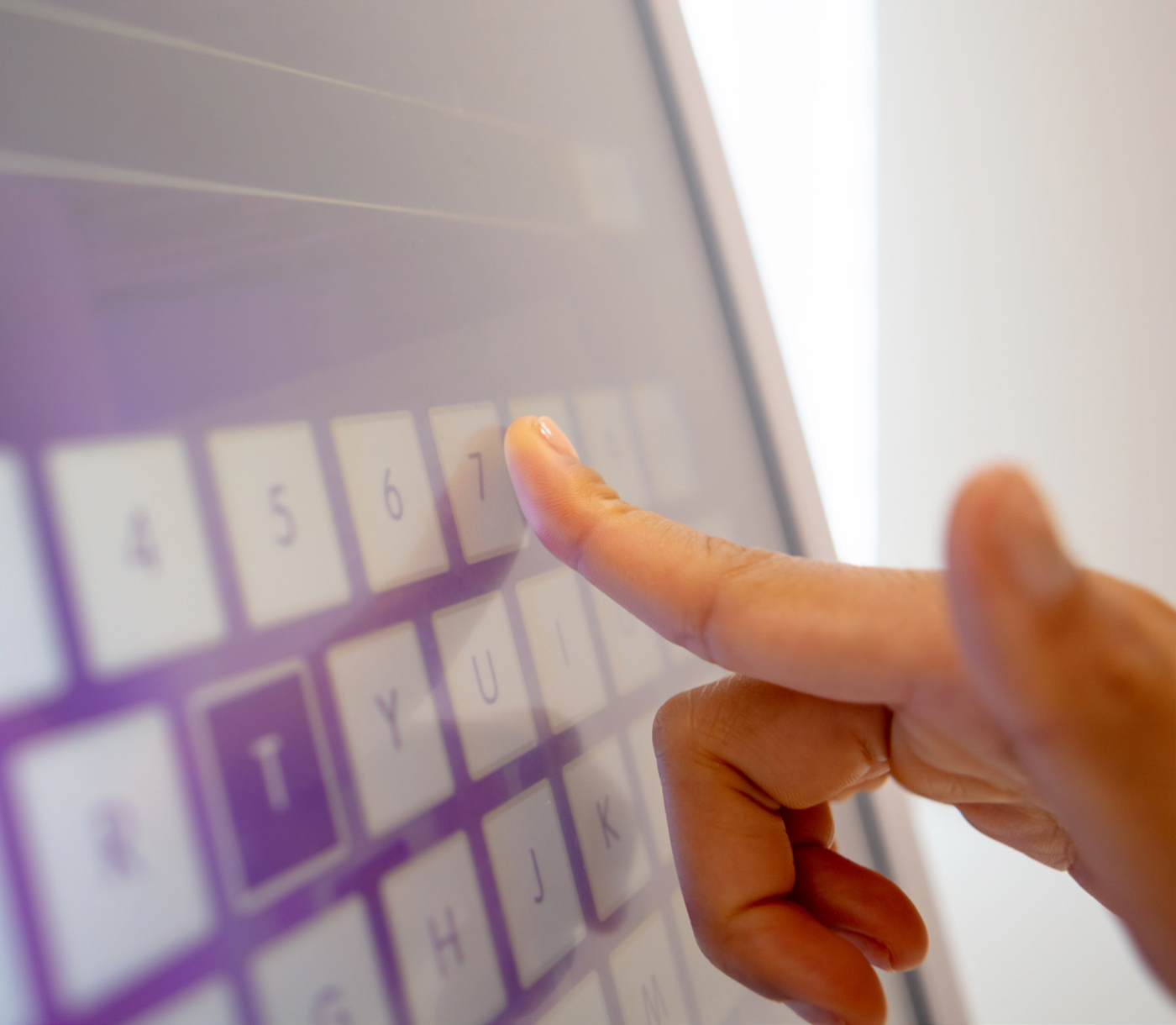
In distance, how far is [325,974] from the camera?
24cm

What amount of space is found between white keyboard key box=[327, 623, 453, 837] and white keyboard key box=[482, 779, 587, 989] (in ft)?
0.13

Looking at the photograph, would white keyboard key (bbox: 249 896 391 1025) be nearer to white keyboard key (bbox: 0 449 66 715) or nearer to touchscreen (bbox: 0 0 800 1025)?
touchscreen (bbox: 0 0 800 1025)

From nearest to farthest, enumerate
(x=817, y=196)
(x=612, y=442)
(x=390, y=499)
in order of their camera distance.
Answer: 1. (x=390, y=499)
2. (x=612, y=442)
3. (x=817, y=196)

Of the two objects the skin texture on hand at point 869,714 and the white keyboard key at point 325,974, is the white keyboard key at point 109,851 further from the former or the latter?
the skin texture on hand at point 869,714

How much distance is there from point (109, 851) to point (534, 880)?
173 millimetres

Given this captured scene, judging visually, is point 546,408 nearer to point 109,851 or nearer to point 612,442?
point 612,442

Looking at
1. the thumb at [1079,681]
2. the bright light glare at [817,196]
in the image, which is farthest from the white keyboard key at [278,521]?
the bright light glare at [817,196]

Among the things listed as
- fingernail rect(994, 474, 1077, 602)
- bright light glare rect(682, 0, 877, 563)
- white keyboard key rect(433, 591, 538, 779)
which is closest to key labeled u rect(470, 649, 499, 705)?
white keyboard key rect(433, 591, 538, 779)

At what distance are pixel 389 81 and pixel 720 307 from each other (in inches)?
11.4

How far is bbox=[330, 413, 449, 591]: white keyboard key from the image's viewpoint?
0.93ft

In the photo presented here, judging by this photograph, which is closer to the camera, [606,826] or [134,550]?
[134,550]

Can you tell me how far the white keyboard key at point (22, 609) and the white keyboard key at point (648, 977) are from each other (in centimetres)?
27

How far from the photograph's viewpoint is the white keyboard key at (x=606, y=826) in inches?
13.4

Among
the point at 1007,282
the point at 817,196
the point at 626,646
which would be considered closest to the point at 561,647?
the point at 626,646
